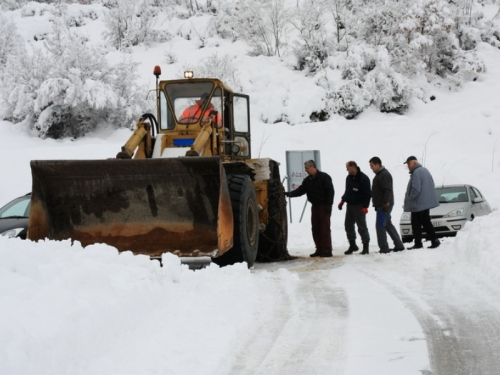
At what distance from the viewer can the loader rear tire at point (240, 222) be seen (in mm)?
8703

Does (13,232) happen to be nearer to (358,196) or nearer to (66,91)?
(358,196)

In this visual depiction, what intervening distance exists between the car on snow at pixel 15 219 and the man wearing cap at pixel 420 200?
6.19 meters

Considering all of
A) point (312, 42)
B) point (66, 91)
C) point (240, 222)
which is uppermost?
point (312, 42)

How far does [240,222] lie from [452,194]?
25.5 ft

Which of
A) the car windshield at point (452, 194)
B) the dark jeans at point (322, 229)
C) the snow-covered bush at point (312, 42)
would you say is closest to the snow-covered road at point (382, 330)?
the dark jeans at point (322, 229)

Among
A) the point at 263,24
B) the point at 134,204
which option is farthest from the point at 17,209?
the point at 263,24

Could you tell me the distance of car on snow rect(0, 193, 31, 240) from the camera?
1089 cm

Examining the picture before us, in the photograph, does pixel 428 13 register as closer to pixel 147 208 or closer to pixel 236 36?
pixel 236 36

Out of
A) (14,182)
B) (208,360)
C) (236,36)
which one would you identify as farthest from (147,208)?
(236,36)

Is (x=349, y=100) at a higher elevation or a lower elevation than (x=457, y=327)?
higher

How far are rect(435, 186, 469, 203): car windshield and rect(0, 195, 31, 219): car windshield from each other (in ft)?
27.9

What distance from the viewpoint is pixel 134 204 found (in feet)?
27.8

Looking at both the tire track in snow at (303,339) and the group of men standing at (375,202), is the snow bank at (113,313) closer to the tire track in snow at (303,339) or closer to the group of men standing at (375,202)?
the tire track in snow at (303,339)

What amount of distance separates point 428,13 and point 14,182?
18.0 meters
